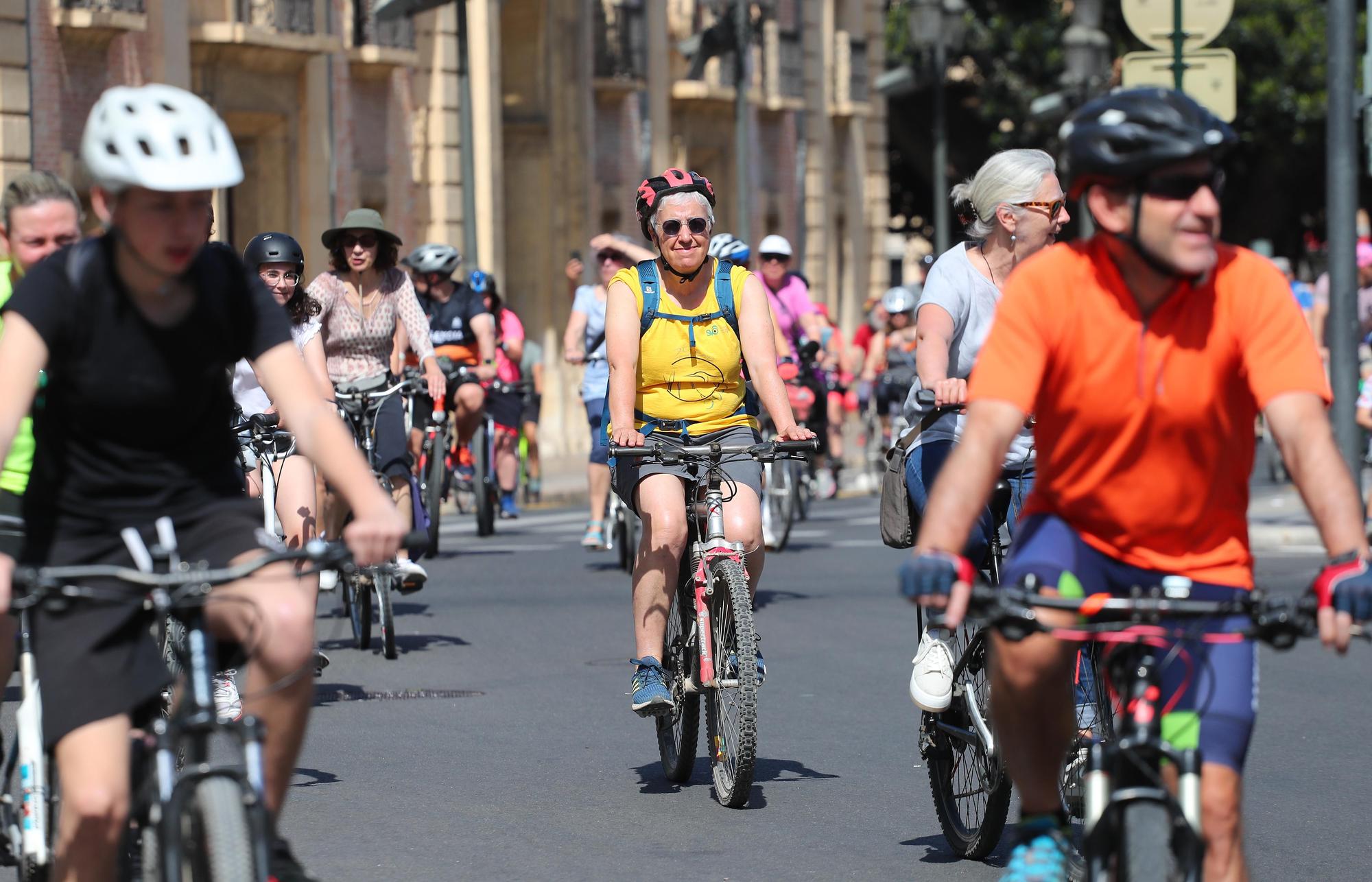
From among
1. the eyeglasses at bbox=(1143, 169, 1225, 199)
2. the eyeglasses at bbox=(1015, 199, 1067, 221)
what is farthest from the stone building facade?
the eyeglasses at bbox=(1143, 169, 1225, 199)

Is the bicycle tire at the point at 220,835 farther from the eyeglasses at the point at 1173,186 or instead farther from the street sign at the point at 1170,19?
the street sign at the point at 1170,19

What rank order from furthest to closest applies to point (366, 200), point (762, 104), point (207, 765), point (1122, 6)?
1. point (762, 104)
2. point (366, 200)
3. point (1122, 6)
4. point (207, 765)

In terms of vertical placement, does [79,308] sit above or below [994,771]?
above

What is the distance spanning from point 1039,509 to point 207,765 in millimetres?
1513

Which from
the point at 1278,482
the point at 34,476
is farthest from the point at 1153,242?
the point at 1278,482

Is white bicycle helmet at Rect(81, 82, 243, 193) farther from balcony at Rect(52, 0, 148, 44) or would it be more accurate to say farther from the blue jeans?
balcony at Rect(52, 0, 148, 44)

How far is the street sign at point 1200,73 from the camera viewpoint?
15742 mm

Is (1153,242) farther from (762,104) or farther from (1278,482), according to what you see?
(762,104)

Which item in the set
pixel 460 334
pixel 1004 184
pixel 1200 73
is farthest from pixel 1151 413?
pixel 460 334

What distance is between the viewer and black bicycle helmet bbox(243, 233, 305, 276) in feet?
32.4

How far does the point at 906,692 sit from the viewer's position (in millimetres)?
9953

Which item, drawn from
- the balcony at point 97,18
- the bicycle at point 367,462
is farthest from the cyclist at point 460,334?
the balcony at point 97,18

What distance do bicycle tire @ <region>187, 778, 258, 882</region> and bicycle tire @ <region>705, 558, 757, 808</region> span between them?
3.18 meters

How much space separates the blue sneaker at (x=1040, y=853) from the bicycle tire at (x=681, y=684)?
333cm
